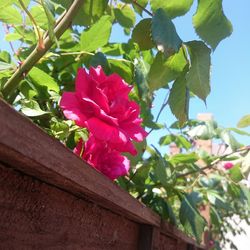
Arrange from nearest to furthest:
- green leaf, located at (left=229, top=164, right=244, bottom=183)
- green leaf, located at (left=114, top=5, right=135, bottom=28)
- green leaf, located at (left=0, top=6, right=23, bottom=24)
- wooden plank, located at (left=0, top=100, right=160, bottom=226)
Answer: wooden plank, located at (left=0, top=100, right=160, bottom=226)
green leaf, located at (left=0, top=6, right=23, bottom=24)
green leaf, located at (left=114, top=5, right=135, bottom=28)
green leaf, located at (left=229, top=164, right=244, bottom=183)

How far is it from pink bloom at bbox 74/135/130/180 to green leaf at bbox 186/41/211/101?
0.17m

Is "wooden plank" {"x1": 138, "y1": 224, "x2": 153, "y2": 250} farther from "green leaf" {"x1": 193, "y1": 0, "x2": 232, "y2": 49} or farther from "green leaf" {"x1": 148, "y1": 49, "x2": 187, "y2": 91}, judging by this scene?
"green leaf" {"x1": 193, "y1": 0, "x2": 232, "y2": 49}

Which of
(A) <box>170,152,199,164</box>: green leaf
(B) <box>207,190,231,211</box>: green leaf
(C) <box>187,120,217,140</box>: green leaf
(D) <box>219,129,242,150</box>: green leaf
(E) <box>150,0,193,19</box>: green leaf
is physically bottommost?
(E) <box>150,0,193,19</box>: green leaf

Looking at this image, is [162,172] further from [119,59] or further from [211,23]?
[211,23]

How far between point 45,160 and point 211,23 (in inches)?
15.1

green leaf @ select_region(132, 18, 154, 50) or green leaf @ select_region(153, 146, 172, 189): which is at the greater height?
green leaf @ select_region(132, 18, 154, 50)

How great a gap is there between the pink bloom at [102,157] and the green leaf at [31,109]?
91 millimetres

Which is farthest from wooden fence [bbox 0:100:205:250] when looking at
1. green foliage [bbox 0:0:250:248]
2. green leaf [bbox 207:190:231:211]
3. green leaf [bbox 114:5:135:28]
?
green leaf [bbox 207:190:231:211]

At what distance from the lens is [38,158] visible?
0.46 m

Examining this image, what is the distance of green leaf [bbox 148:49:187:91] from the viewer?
79cm

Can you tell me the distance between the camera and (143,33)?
0.80 m

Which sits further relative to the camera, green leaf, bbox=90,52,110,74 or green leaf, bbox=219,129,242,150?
green leaf, bbox=219,129,242,150

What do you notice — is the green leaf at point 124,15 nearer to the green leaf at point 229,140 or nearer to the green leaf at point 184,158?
the green leaf at point 184,158

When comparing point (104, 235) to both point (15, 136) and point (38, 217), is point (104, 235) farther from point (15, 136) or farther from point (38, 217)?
point (15, 136)
